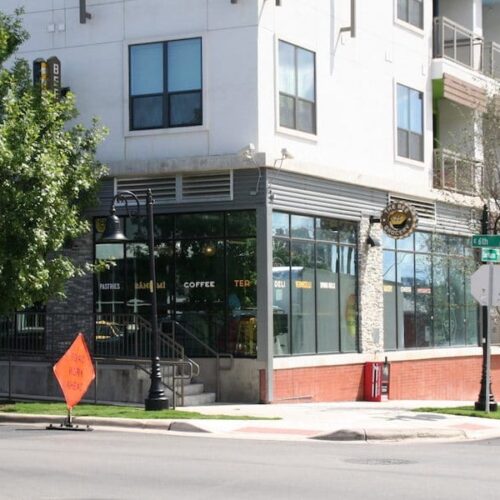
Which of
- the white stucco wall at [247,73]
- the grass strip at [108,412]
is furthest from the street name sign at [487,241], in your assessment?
the grass strip at [108,412]

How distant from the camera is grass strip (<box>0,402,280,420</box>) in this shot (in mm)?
19859

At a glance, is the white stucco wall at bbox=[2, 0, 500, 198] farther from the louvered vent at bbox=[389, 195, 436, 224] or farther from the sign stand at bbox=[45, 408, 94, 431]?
the sign stand at bbox=[45, 408, 94, 431]

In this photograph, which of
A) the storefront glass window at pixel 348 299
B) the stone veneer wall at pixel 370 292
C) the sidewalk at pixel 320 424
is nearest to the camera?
the sidewalk at pixel 320 424

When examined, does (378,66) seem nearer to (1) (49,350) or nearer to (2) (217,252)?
Result: (2) (217,252)

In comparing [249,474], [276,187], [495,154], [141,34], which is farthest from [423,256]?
[249,474]

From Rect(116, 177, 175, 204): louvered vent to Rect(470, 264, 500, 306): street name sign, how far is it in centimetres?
695

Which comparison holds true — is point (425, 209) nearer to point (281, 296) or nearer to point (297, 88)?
point (297, 88)

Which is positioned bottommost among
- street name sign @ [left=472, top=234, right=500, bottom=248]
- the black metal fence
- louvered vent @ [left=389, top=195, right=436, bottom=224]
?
the black metal fence

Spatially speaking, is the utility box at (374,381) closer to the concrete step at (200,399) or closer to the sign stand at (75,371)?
the concrete step at (200,399)

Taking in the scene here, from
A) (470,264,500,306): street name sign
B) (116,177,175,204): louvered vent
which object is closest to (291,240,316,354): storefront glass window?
(116,177,175,204): louvered vent

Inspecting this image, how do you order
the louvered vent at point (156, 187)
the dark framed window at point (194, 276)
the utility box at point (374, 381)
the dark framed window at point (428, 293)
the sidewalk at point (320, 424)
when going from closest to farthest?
the sidewalk at point (320, 424) < the dark framed window at point (194, 276) < the louvered vent at point (156, 187) < the utility box at point (374, 381) < the dark framed window at point (428, 293)

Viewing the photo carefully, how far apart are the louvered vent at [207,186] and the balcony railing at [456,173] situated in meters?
5.86

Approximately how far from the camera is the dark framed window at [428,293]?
2827cm

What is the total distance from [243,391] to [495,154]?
7877mm
